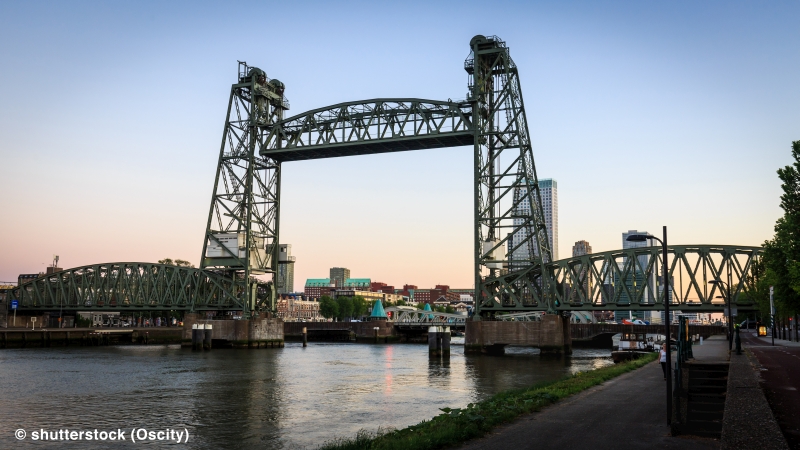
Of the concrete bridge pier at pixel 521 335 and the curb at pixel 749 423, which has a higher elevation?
the curb at pixel 749 423

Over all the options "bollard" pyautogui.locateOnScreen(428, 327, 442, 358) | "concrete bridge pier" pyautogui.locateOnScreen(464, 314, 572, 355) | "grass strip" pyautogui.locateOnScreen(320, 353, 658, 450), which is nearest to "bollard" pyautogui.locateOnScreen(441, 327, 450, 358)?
"bollard" pyautogui.locateOnScreen(428, 327, 442, 358)

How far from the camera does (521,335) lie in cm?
6869

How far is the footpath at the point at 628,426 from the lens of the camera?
467 inches

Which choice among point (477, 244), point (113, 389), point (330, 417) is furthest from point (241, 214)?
point (330, 417)

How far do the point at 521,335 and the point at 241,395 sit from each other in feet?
130

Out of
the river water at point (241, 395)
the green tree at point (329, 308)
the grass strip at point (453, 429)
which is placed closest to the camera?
the grass strip at point (453, 429)

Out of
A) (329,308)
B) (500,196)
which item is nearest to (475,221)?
(500,196)

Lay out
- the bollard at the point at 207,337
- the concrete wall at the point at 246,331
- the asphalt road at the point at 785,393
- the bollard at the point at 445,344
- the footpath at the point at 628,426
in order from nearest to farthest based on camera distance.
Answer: the footpath at the point at 628,426
the asphalt road at the point at 785,393
the bollard at the point at 445,344
the bollard at the point at 207,337
the concrete wall at the point at 246,331

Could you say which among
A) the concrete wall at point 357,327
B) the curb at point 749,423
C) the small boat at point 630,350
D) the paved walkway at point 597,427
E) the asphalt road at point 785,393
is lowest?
the concrete wall at point 357,327

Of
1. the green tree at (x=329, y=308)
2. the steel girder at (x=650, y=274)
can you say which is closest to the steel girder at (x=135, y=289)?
the steel girder at (x=650, y=274)

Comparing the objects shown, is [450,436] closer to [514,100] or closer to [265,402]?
[265,402]

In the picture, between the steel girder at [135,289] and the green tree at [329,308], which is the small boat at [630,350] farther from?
the green tree at [329,308]

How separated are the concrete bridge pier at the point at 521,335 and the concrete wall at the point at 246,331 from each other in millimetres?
26988

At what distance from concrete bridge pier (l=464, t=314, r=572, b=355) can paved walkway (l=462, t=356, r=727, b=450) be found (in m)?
45.2
